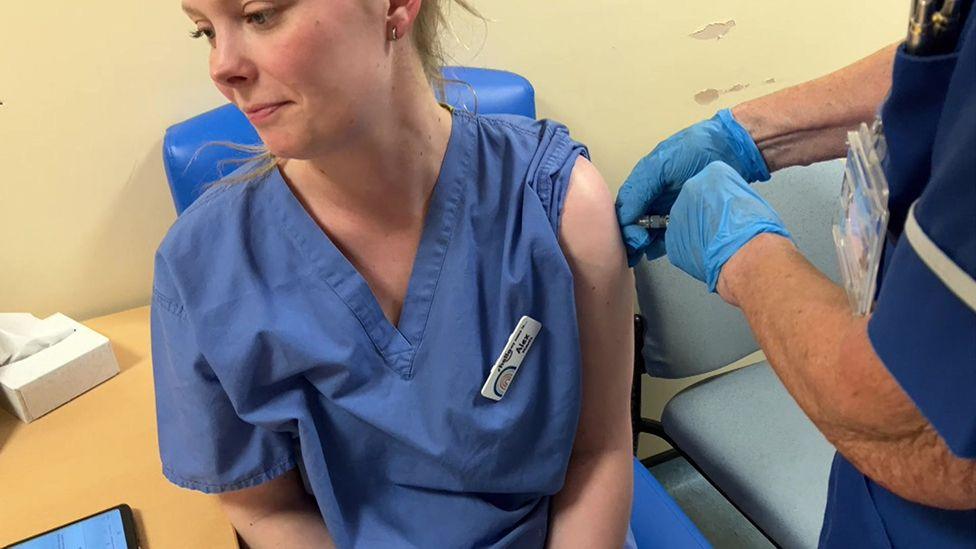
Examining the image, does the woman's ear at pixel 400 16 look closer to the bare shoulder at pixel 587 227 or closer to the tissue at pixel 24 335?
the bare shoulder at pixel 587 227

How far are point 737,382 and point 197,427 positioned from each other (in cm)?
105

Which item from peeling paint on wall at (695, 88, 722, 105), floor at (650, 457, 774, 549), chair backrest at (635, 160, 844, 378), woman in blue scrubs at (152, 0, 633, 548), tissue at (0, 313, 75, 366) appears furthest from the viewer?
floor at (650, 457, 774, 549)

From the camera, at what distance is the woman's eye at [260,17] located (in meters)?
0.67

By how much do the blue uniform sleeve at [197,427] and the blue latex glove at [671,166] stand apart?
1.62 feet

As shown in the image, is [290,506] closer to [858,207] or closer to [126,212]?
[126,212]

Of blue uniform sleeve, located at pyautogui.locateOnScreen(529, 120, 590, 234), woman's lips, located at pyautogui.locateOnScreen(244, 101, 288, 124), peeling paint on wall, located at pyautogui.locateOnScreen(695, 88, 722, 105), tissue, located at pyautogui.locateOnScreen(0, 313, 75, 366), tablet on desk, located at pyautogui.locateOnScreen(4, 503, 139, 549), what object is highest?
woman's lips, located at pyautogui.locateOnScreen(244, 101, 288, 124)

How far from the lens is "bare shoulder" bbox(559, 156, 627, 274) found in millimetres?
874

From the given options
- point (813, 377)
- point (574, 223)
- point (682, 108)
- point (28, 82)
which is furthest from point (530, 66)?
point (813, 377)

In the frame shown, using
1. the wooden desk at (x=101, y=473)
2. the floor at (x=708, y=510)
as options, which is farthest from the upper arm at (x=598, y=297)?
the floor at (x=708, y=510)

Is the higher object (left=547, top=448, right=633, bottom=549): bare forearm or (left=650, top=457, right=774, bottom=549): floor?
(left=547, top=448, right=633, bottom=549): bare forearm

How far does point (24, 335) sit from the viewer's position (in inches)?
42.2

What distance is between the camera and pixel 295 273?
2.70 feet

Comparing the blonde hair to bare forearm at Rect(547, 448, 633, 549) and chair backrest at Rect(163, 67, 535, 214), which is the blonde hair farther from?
bare forearm at Rect(547, 448, 633, 549)

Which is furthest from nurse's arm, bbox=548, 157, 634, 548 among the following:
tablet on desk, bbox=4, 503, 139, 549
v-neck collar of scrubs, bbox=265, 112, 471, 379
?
tablet on desk, bbox=4, 503, 139, 549
